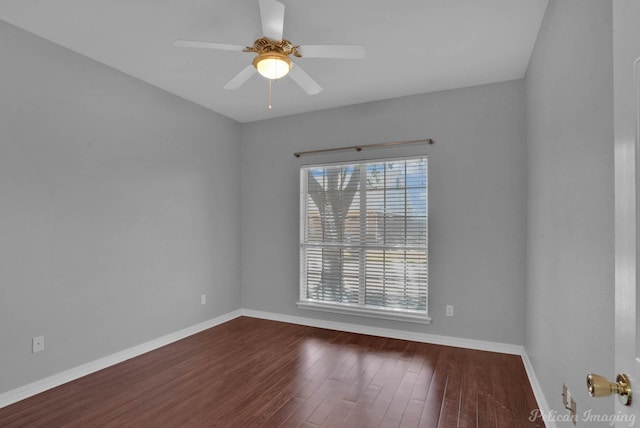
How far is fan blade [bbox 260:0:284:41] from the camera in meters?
1.84

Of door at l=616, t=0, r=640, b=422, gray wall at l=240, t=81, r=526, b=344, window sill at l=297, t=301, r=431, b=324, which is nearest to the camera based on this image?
door at l=616, t=0, r=640, b=422

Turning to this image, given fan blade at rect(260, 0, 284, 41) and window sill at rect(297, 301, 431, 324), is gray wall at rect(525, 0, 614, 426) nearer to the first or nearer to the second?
window sill at rect(297, 301, 431, 324)

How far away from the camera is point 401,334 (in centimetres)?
388

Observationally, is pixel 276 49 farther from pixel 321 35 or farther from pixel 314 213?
pixel 314 213

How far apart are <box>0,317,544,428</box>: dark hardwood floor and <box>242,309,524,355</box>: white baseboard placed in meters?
0.10

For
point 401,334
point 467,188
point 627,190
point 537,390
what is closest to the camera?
point 627,190

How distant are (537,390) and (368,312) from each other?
72.2 inches

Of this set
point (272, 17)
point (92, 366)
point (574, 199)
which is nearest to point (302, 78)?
point (272, 17)

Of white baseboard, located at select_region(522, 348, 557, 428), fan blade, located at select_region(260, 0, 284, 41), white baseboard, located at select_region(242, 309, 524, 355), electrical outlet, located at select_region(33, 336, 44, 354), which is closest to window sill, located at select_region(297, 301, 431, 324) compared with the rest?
white baseboard, located at select_region(242, 309, 524, 355)

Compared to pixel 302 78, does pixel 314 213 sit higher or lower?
lower

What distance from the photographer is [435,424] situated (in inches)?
88.9

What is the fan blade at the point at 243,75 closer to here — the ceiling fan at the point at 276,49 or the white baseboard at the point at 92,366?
the ceiling fan at the point at 276,49

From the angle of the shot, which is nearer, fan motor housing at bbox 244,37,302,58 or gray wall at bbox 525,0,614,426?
gray wall at bbox 525,0,614,426

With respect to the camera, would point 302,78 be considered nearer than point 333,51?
No
